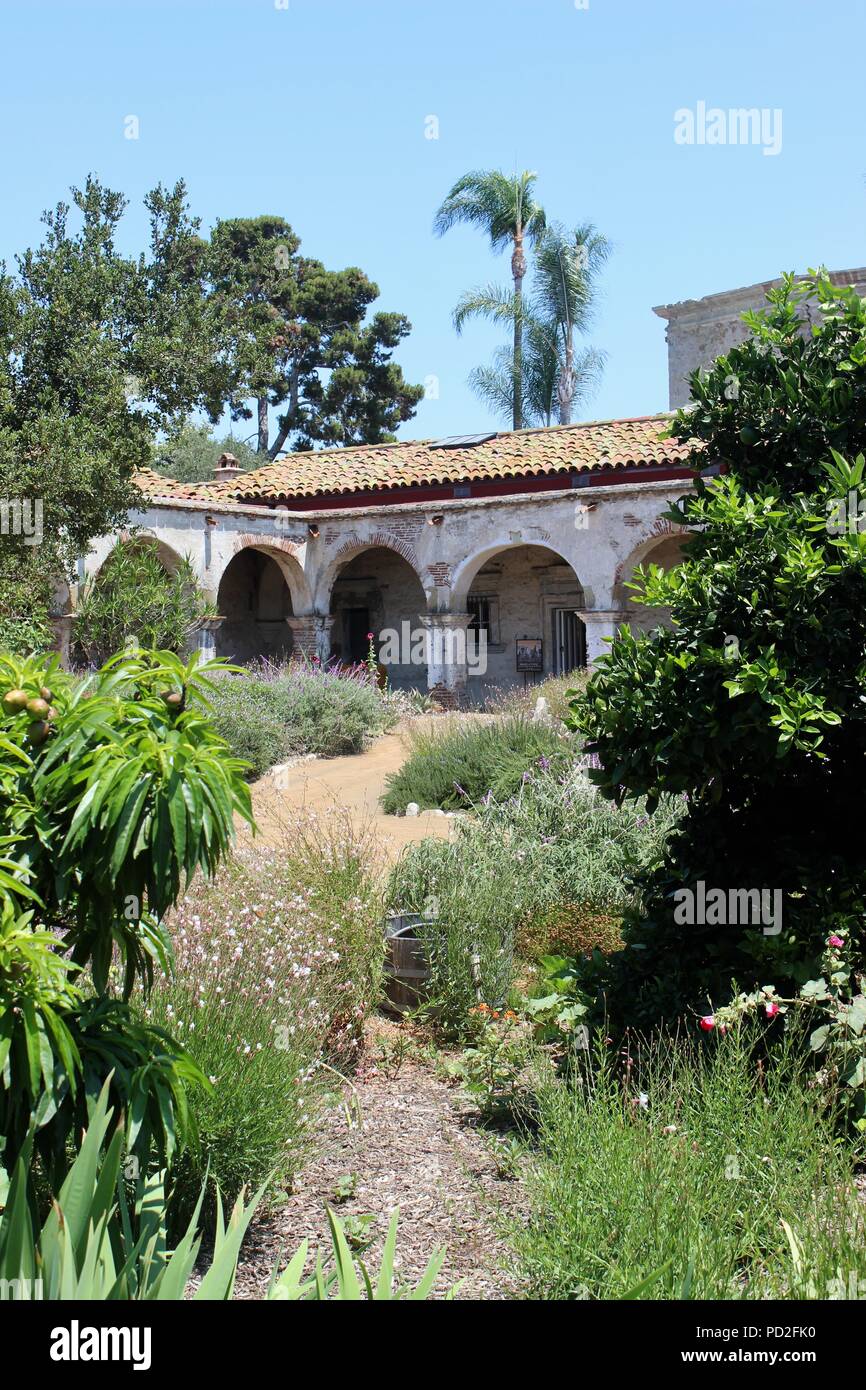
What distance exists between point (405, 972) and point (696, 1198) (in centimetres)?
281

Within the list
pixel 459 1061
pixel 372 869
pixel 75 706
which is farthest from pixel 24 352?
pixel 75 706

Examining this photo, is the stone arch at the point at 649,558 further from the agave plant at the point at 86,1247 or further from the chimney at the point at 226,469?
the agave plant at the point at 86,1247

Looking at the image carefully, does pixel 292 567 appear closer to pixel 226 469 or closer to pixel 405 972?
pixel 226 469

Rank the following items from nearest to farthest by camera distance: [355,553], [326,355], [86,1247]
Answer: [86,1247]
[355,553]
[326,355]

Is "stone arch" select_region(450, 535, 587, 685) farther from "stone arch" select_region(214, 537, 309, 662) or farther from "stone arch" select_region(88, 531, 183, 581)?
"stone arch" select_region(88, 531, 183, 581)

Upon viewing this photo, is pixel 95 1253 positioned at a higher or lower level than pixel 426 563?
lower

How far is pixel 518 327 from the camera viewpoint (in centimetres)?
3075

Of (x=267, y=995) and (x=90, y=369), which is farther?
(x=90, y=369)

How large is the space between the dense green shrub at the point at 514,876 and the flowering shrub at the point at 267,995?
1.31ft

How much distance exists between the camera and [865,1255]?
282 cm

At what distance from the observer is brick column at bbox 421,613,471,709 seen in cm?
2080

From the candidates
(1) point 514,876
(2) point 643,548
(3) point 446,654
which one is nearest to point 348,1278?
(1) point 514,876

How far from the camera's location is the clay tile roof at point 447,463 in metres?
19.5
